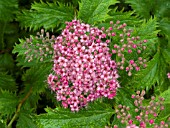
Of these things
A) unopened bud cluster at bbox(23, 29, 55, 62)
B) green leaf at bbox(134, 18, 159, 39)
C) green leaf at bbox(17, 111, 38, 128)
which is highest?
green leaf at bbox(134, 18, 159, 39)

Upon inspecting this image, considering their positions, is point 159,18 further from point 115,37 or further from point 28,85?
point 28,85

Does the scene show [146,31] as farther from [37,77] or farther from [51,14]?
[37,77]

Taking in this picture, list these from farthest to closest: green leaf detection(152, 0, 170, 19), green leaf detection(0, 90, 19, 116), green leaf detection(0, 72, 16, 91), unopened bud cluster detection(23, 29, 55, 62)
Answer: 1. green leaf detection(0, 72, 16, 91)
2. green leaf detection(152, 0, 170, 19)
3. green leaf detection(0, 90, 19, 116)
4. unopened bud cluster detection(23, 29, 55, 62)

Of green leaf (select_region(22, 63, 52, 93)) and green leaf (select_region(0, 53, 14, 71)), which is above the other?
green leaf (select_region(0, 53, 14, 71))

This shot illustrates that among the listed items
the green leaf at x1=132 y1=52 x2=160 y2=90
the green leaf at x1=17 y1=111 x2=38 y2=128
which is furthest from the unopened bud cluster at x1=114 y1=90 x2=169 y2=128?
the green leaf at x1=17 y1=111 x2=38 y2=128

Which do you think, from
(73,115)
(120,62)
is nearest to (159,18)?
(120,62)

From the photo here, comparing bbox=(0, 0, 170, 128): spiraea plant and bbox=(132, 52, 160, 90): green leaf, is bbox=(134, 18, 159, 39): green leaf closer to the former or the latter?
bbox=(0, 0, 170, 128): spiraea plant

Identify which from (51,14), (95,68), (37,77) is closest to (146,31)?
(95,68)

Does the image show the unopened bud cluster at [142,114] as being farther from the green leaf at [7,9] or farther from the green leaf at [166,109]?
the green leaf at [7,9]
